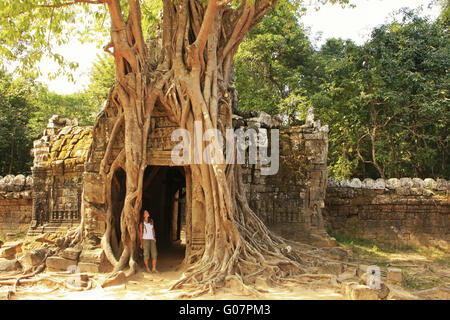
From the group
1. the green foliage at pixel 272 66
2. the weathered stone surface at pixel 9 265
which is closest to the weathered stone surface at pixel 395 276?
the weathered stone surface at pixel 9 265

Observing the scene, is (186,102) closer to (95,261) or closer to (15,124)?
(95,261)

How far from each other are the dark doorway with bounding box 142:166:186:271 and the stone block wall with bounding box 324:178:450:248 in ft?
12.0

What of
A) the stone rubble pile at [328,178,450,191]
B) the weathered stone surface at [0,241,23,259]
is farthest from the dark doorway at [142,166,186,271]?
the stone rubble pile at [328,178,450,191]

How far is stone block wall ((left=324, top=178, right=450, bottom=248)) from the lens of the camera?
8.66 meters

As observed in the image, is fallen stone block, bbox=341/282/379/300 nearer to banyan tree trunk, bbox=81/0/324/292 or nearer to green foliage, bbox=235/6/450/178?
banyan tree trunk, bbox=81/0/324/292

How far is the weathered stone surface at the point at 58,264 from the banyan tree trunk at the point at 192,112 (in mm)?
637

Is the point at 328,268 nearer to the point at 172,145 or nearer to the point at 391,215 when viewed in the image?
the point at 172,145

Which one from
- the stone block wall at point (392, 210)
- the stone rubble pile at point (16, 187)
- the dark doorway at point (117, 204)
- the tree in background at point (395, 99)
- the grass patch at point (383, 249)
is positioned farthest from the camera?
the tree in background at point (395, 99)

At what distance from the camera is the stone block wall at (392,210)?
866 centimetres

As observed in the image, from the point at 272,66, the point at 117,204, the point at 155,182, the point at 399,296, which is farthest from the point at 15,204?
the point at 272,66

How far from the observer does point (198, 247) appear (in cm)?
629

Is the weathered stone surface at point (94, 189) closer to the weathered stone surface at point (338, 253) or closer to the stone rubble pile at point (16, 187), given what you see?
the stone rubble pile at point (16, 187)

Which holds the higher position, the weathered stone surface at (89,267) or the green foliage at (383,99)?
the green foliage at (383,99)
